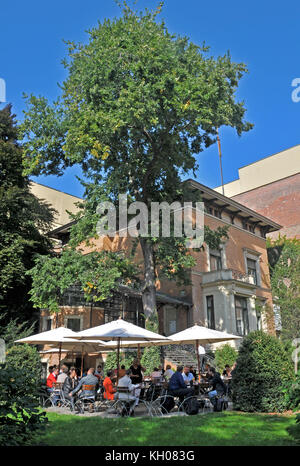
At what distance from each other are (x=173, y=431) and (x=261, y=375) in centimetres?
502

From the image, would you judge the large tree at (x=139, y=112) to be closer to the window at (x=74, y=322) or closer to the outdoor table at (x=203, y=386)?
the outdoor table at (x=203, y=386)

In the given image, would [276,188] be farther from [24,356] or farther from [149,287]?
[24,356]

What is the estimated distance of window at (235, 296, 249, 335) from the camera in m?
29.2

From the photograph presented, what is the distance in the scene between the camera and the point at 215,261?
31.3 meters

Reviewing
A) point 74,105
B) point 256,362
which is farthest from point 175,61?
point 256,362

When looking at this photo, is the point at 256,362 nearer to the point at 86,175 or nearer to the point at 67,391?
the point at 67,391

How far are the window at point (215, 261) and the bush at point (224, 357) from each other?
7.66m

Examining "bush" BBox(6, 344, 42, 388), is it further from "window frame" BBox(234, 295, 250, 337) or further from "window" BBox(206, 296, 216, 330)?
"window frame" BBox(234, 295, 250, 337)

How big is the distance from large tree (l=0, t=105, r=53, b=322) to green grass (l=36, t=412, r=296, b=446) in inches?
705

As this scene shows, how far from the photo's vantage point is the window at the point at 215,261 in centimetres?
3088

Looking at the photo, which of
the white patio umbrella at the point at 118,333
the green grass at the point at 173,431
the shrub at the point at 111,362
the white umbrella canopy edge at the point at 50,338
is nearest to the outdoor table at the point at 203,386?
the white patio umbrella at the point at 118,333

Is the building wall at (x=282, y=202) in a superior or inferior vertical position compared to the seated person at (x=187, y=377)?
superior

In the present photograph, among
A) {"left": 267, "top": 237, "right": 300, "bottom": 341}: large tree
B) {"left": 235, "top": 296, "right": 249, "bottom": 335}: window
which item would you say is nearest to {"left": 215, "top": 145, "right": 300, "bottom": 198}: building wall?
{"left": 267, "top": 237, "right": 300, "bottom": 341}: large tree

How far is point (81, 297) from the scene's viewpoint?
28.2 metres
